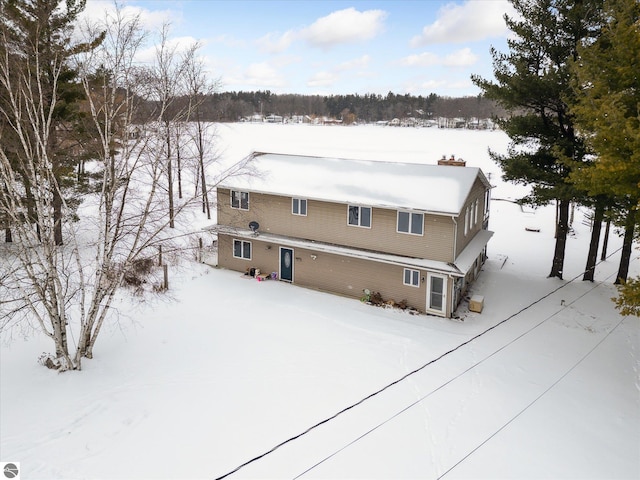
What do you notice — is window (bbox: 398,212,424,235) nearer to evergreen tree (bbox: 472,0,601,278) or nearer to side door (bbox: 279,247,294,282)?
evergreen tree (bbox: 472,0,601,278)

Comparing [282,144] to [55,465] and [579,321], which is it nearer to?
[579,321]

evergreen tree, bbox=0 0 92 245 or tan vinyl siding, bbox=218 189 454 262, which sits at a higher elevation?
evergreen tree, bbox=0 0 92 245

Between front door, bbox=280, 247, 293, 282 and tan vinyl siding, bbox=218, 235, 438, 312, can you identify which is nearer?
tan vinyl siding, bbox=218, 235, 438, 312

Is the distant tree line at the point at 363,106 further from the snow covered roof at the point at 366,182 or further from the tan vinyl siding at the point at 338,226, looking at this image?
the tan vinyl siding at the point at 338,226

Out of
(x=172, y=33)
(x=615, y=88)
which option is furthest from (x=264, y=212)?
(x=615, y=88)

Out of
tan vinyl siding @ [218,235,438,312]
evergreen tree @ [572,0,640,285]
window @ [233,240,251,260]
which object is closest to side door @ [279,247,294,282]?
tan vinyl siding @ [218,235,438,312]

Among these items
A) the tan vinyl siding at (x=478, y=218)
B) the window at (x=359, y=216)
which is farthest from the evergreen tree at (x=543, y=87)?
the window at (x=359, y=216)
